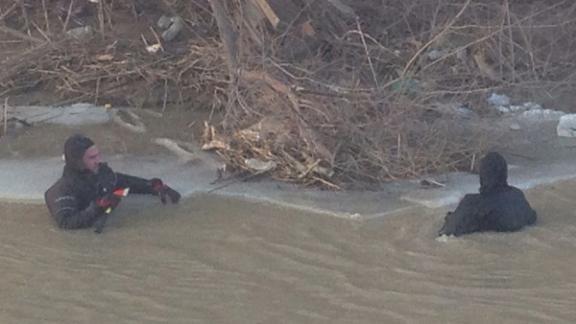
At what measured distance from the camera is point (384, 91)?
10086mm

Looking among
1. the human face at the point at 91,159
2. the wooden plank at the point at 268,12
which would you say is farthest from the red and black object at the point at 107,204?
the wooden plank at the point at 268,12

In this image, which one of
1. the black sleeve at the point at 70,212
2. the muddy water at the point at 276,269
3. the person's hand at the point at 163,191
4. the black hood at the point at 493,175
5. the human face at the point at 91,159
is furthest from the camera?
the person's hand at the point at 163,191

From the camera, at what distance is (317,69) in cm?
1112

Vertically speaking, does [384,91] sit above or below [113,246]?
above

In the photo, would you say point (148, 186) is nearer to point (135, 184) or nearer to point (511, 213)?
point (135, 184)

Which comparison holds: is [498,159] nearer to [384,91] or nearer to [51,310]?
[384,91]

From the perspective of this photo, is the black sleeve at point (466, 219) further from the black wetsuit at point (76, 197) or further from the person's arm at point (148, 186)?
the black wetsuit at point (76, 197)

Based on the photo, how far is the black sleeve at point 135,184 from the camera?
29.7ft

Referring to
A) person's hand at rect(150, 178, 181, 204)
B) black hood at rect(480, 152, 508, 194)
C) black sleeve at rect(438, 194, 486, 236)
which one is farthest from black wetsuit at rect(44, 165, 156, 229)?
black hood at rect(480, 152, 508, 194)

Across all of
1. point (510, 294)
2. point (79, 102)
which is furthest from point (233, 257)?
point (79, 102)

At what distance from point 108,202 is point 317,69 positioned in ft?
10.8

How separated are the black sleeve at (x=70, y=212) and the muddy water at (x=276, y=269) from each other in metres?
0.09

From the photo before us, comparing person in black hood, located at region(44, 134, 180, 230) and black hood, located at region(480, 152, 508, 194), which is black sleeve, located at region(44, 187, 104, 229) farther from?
black hood, located at region(480, 152, 508, 194)

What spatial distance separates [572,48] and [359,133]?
4.66 metres
